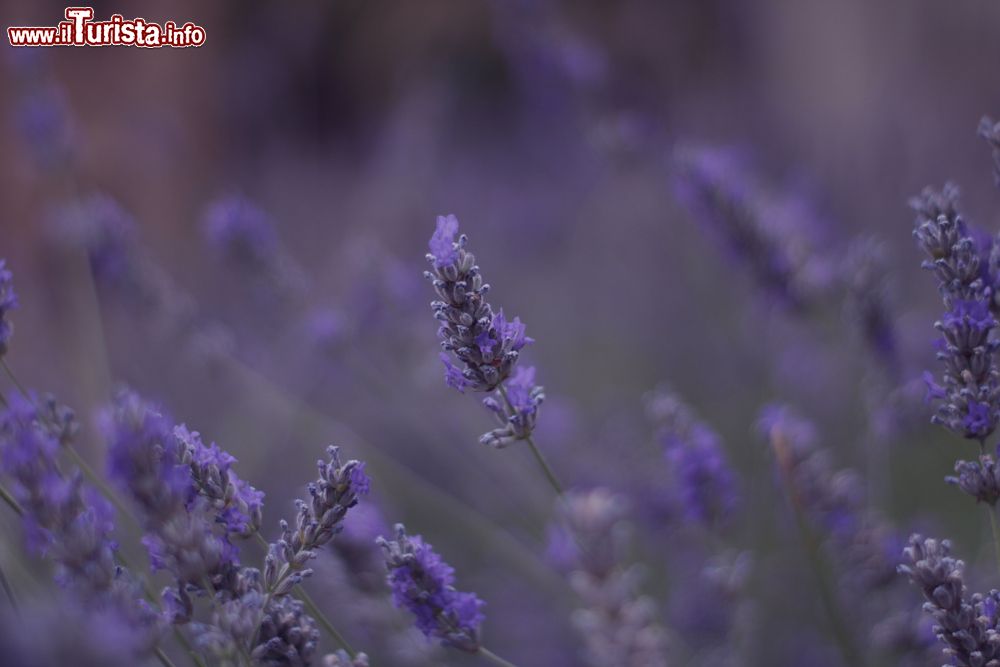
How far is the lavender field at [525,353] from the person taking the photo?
3.52ft

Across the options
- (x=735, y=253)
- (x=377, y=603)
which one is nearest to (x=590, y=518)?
(x=377, y=603)

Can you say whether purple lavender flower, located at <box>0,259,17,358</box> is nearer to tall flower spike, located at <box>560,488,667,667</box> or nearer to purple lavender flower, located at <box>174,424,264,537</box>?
purple lavender flower, located at <box>174,424,264,537</box>

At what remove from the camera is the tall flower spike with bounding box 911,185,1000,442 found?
3.47ft

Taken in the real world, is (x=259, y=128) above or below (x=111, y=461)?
above

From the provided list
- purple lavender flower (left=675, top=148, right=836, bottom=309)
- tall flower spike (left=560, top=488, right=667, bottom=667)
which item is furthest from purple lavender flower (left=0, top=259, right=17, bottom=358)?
purple lavender flower (left=675, top=148, right=836, bottom=309)

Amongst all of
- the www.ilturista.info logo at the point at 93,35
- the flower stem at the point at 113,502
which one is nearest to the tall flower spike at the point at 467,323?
the flower stem at the point at 113,502

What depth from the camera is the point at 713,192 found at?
199 cm

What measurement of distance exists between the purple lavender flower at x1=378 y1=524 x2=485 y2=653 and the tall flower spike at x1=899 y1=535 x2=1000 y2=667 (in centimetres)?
50

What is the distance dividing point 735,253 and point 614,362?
1.83 m

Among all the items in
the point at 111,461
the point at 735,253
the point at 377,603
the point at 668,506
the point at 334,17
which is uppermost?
the point at 334,17

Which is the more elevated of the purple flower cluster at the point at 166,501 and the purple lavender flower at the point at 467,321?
the purple lavender flower at the point at 467,321

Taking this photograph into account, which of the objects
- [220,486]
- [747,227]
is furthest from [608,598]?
[747,227]

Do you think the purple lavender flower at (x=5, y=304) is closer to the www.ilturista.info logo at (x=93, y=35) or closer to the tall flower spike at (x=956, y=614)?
the tall flower spike at (x=956, y=614)

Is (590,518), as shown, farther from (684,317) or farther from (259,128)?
(259,128)
